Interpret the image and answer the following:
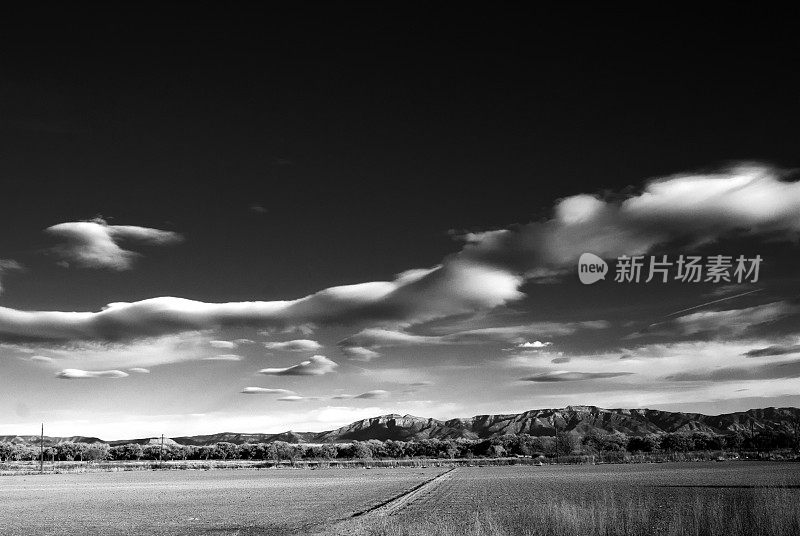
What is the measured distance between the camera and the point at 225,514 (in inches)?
1608

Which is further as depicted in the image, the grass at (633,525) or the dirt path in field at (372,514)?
the dirt path in field at (372,514)

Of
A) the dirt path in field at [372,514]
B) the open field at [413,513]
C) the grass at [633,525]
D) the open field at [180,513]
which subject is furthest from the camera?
the open field at [180,513]

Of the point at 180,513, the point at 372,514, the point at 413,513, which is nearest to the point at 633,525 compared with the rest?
the point at 413,513

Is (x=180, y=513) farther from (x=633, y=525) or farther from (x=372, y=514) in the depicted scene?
(x=633, y=525)

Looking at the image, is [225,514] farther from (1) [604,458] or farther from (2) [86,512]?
(1) [604,458]

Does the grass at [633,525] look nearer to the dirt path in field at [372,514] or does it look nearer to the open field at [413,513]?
the open field at [413,513]

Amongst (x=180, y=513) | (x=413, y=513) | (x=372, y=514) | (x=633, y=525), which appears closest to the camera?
(x=633, y=525)

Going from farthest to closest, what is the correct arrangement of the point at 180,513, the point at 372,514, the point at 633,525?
1. the point at 180,513
2. the point at 372,514
3. the point at 633,525

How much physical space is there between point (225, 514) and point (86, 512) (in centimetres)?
1083

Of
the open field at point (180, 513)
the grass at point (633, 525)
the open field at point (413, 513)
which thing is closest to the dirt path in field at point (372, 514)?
the open field at point (413, 513)

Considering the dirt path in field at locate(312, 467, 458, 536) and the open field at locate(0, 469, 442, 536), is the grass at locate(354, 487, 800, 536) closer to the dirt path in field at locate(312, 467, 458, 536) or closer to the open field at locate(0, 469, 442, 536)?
the dirt path in field at locate(312, 467, 458, 536)

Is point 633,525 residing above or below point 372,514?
above

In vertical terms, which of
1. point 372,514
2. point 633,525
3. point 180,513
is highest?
point 633,525

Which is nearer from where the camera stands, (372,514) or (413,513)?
(372,514)
